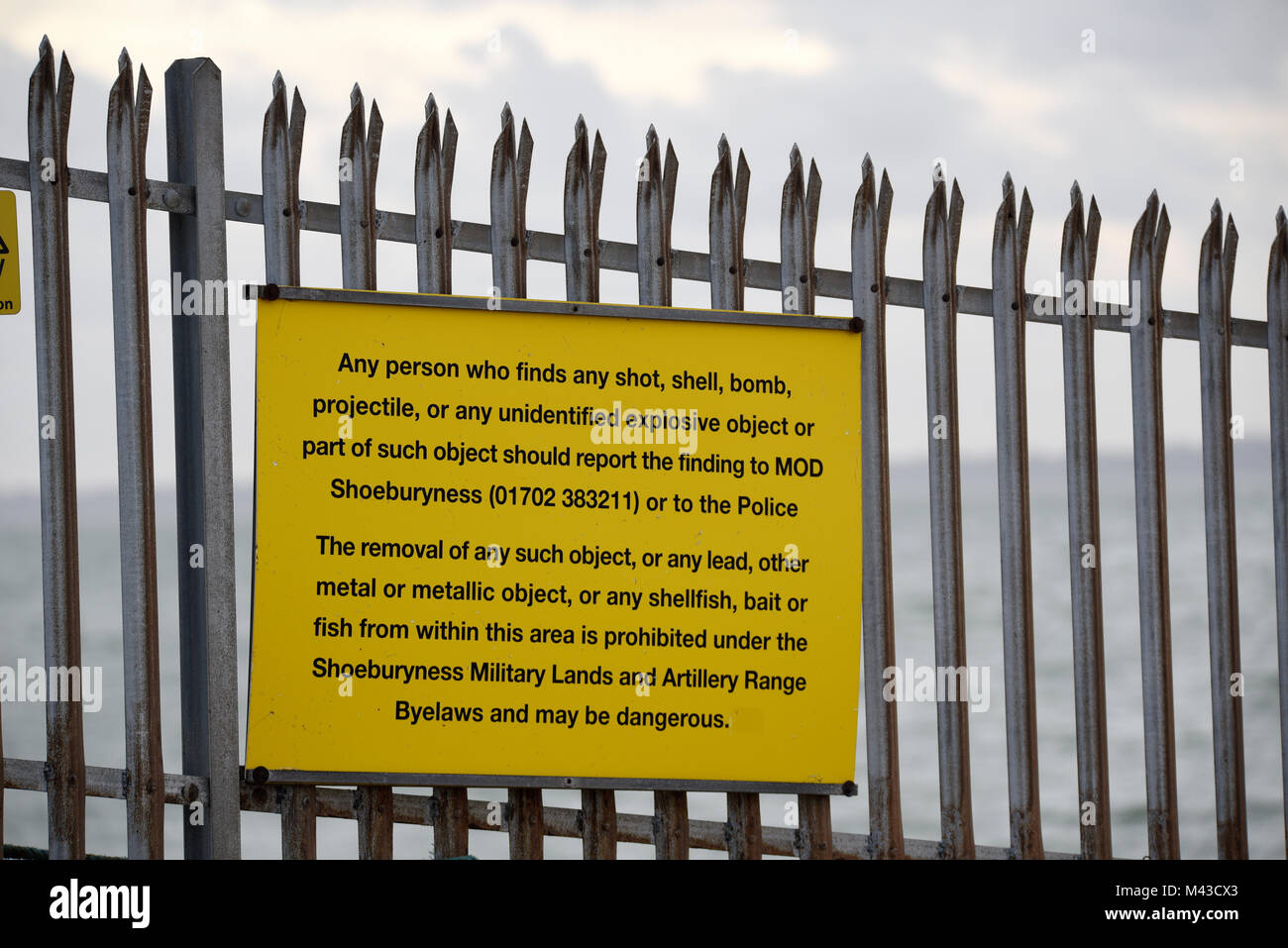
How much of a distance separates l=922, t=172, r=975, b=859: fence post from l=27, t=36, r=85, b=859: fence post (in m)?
2.87

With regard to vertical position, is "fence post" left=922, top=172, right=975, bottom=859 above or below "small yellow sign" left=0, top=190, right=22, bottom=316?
below

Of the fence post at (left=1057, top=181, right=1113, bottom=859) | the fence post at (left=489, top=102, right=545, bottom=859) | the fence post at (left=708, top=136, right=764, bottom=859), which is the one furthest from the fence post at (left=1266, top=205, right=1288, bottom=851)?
the fence post at (left=489, top=102, right=545, bottom=859)

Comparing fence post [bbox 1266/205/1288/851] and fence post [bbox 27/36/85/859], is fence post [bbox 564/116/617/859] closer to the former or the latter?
fence post [bbox 27/36/85/859]

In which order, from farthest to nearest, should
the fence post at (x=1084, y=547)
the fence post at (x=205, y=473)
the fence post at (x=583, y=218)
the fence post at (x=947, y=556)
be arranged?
the fence post at (x=1084, y=547)
the fence post at (x=947, y=556)
the fence post at (x=583, y=218)
the fence post at (x=205, y=473)

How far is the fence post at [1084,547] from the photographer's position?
Result: 454 cm

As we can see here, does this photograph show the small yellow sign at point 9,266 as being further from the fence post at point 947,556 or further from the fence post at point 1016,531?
the fence post at point 1016,531

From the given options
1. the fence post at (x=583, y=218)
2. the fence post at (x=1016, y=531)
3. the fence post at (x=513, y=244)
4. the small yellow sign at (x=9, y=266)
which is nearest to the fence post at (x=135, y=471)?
the small yellow sign at (x=9, y=266)

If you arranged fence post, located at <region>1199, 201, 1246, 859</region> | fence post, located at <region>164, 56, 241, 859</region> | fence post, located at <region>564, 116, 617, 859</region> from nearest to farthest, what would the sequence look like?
fence post, located at <region>164, 56, 241, 859</region> → fence post, located at <region>564, 116, 617, 859</region> → fence post, located at <region>1199, 201, 1246, 859</region>

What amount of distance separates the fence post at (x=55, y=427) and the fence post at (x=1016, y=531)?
10.3 feet

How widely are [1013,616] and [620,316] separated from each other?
1.85 meters

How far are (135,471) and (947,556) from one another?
2.77m

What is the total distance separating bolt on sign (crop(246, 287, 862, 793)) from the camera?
3836mm

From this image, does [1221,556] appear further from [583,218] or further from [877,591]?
[583,218]
